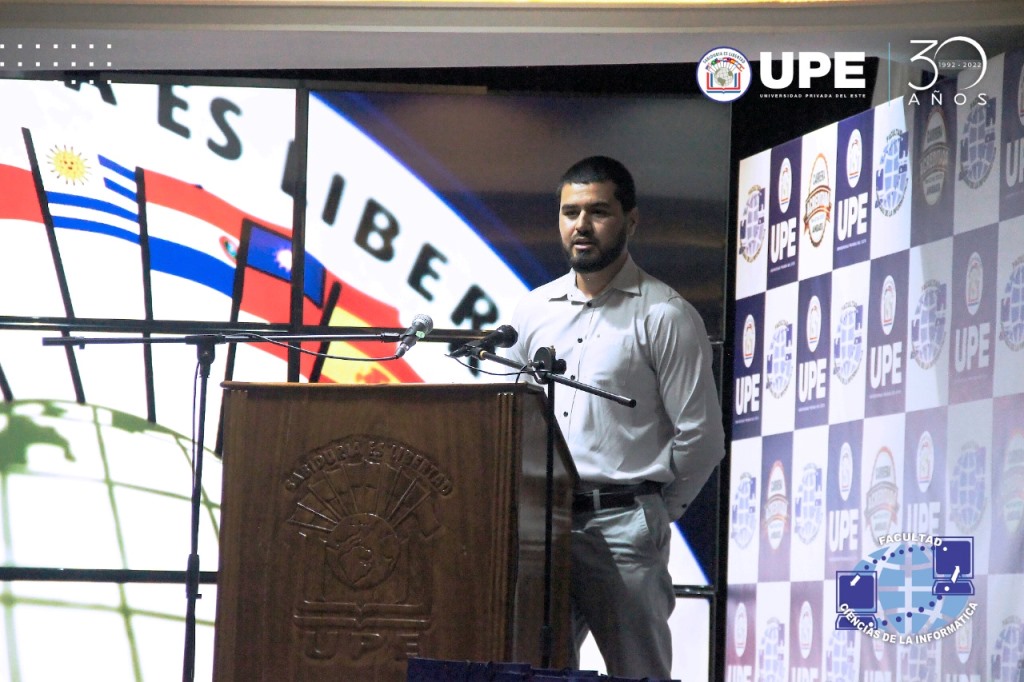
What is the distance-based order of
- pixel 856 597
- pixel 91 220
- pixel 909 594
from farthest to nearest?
pixel 91 220 < pixel 856 597 < pixel 909 594

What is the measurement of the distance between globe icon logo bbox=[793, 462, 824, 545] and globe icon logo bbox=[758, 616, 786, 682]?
341 mm

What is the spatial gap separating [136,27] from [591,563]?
2.60 m

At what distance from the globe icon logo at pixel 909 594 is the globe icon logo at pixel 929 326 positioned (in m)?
0.58

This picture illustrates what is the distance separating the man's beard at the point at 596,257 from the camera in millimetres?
3299

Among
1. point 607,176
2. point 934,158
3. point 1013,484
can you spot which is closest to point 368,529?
point 607,176

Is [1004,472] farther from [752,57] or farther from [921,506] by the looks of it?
[752,57]

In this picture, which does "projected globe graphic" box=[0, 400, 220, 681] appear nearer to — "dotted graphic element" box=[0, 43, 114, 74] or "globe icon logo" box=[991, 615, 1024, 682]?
"dotted graphic element" box=[0, 43, 114, 74]

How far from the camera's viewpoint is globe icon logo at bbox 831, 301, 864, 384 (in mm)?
4219

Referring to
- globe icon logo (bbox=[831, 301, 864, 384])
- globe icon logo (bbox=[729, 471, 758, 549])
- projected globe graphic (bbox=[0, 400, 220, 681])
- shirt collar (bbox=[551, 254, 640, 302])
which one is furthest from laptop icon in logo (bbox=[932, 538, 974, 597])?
projected globe graphic (bbox=[0, 400, 220, 681])

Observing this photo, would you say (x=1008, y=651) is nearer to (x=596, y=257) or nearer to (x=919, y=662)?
(x=919, y=662)

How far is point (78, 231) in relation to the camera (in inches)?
190

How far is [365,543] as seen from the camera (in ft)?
7.62

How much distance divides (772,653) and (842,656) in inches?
14.4

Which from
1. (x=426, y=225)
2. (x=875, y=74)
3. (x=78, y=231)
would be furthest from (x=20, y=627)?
(x=875, y=74)
